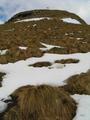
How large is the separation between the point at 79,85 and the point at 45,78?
1593 mm

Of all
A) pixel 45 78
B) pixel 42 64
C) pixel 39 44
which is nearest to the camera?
pixel 45 78

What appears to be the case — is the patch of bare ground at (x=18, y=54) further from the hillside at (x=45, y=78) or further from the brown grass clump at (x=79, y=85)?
the brown grass clump at (x=79, y=85)

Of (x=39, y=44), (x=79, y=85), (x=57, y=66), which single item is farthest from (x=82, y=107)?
(x=39, y=44)

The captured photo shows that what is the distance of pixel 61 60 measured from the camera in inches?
596

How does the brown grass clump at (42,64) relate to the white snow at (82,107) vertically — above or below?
below

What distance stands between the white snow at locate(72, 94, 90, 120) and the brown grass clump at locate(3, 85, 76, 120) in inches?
7.0

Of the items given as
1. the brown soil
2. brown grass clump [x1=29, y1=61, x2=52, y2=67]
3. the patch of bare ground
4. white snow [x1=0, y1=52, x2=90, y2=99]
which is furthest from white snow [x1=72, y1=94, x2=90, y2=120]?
the brown soil

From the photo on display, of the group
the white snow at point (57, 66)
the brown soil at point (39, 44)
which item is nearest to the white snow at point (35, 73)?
the white snow at point (57, 66)

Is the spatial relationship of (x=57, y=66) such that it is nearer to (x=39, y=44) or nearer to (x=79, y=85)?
(x=79, y=85)

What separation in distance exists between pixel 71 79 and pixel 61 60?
3.37 metres

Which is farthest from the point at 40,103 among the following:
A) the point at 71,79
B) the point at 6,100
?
the point at 71,79

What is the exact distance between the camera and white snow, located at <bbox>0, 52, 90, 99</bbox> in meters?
11.9

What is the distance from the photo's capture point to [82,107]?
976cm

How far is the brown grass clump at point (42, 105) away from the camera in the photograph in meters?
9.32
